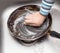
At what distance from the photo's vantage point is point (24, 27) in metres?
0.70

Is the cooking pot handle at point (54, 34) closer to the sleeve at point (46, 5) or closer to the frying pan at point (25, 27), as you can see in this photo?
the frying pan at point (25, 27)

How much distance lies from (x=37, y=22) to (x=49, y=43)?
0.33 ft

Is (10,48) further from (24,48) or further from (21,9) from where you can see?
(21,9)

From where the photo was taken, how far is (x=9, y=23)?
70 cm

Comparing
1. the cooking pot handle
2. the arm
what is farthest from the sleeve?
the cooking pot handle

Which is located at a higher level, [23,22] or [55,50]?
[23,22]

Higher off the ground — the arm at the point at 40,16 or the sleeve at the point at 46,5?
the sleeve at the point at 46,5

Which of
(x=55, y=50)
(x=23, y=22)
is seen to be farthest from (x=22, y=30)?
(x=55, y=50)

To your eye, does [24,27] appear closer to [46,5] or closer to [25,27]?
[25,27]

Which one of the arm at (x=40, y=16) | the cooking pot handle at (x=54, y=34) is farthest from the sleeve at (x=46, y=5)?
the cooking pot handle at (x=54, y=34)

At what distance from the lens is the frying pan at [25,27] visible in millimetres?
663

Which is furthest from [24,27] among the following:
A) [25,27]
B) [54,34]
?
[54,34]

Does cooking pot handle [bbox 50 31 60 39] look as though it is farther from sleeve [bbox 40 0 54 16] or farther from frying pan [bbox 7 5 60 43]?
sleeve [bbox 40 0 54 16]

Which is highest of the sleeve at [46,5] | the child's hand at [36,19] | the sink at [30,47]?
the sleeve at [46,5]
